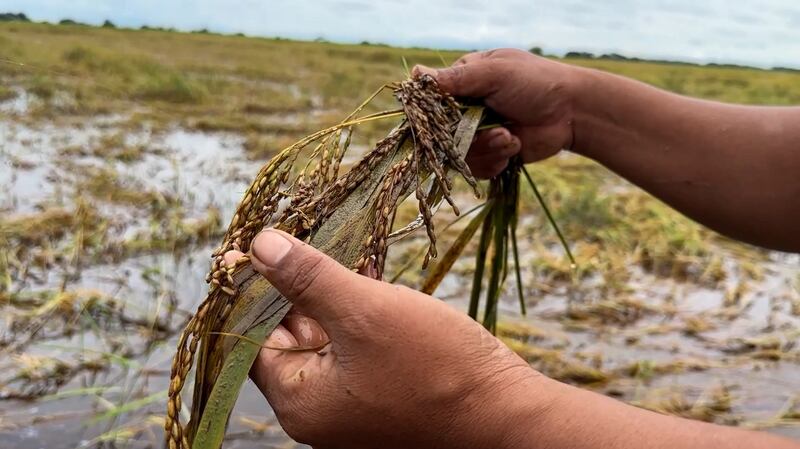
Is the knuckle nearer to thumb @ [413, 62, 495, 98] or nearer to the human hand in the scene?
the human hand

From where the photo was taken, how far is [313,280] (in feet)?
3.80

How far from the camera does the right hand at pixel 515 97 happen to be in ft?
6.81

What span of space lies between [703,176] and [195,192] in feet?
15.0

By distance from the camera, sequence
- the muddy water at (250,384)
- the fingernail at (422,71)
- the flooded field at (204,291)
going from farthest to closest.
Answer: the flooded field at (204,291), the muddy water at (250,384), the fingernail at (422,71)

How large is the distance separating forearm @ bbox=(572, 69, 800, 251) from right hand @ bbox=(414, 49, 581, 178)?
0.09 metres

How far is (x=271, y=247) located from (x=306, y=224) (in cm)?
23

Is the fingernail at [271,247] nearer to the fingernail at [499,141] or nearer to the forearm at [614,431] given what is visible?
the forearm at [614,431]

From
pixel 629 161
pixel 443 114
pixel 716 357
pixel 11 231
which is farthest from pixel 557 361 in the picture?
pixel 11 231

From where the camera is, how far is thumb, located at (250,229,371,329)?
1152 mm

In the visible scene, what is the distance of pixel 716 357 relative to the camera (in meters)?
3.78

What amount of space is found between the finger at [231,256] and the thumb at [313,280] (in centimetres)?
17

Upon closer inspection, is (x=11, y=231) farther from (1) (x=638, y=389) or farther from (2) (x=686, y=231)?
(2) (x=686, y=231)

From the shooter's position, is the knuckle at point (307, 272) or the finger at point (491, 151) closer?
the knuckle at point (307, 272)

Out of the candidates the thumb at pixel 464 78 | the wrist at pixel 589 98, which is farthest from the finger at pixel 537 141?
the thumb at pixel 464 78
